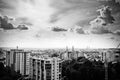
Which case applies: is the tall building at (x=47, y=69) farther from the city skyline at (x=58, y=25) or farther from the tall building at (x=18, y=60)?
the tall building at (x=18, y=60)

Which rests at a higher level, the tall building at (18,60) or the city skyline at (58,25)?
the city skyline at (58,25)

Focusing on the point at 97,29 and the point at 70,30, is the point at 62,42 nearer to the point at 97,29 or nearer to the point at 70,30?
the point at 70,30

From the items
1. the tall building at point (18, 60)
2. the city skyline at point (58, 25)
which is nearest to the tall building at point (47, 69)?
the city skyline at point (58, 25)

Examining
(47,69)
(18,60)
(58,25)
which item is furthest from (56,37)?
(18,60)

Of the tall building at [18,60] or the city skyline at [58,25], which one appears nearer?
the city skyline at [58,25]

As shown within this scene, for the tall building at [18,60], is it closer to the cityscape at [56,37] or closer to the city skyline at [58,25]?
the cityscape at [56,37]

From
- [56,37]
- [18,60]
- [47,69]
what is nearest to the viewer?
[47,69]

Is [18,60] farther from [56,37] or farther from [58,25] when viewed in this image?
[58,25]
